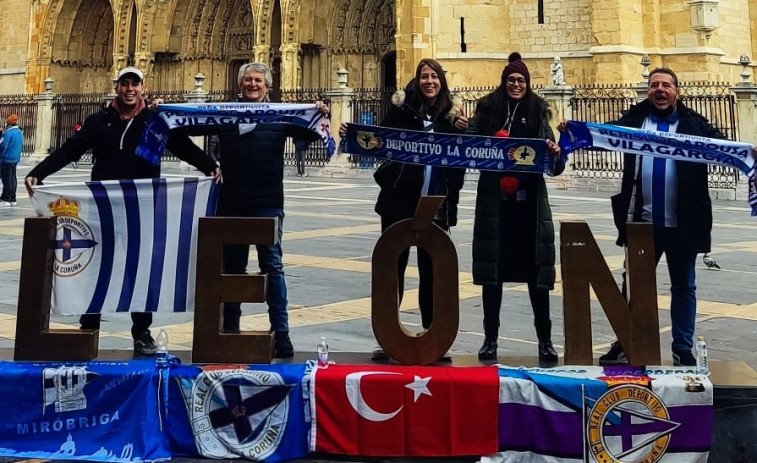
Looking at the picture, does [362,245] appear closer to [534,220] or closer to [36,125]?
[534,220]

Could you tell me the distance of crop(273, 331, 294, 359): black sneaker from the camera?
14.0 feet

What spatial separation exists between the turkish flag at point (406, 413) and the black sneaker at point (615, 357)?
2.50 feet

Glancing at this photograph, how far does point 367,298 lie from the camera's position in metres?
6.72

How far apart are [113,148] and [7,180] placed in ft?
36.9

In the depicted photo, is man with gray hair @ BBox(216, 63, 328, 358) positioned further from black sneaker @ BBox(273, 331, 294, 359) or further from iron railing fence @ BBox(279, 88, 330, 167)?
iron railing fence @ BBox(279, 88, 330, 167)

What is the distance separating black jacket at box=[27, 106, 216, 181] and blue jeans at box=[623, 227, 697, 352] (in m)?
2.75

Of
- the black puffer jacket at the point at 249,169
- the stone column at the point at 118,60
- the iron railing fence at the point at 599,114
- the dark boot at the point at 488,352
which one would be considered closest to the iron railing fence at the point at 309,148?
the iron railing fence at the point at 599,114

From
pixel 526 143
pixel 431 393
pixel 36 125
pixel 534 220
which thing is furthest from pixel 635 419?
pixel 36 125

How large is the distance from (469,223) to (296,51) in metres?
16.9

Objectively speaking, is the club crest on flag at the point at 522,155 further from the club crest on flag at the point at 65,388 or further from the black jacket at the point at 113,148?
the club crest on flag at the point at 65,388

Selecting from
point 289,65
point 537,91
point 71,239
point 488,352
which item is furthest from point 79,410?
point 289,65

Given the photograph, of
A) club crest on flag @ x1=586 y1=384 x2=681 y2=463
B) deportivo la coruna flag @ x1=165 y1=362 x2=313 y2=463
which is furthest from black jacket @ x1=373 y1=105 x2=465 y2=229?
club crest on flag @ x1=586 y1=384 x2=681 y2=463

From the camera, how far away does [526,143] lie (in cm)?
426

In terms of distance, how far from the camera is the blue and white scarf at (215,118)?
14.7 feet
